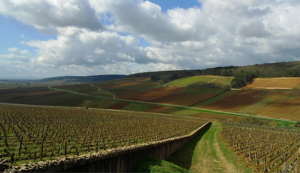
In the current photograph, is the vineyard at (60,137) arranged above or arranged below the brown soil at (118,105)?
above

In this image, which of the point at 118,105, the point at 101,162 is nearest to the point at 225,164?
the point at 101,162

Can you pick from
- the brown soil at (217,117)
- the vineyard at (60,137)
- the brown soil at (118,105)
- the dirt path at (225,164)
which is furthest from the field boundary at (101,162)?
the brown soil at (118,105)

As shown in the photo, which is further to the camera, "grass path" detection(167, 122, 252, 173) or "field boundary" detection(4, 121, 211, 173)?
"grass path" detection(167, 122, 252, 173)

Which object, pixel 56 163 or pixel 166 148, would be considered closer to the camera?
→ pixel 56 163

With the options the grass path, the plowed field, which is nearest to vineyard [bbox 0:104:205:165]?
the grass path

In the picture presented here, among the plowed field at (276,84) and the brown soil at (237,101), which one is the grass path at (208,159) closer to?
the brown soil at (237,101)

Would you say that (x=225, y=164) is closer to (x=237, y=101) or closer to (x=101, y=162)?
(x=101, y=162)

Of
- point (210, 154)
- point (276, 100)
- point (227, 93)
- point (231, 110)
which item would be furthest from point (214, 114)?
point (210, 154)

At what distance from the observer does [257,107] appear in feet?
257

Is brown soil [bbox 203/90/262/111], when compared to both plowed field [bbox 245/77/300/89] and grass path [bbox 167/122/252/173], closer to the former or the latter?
plowed field [bbox 245/77/300/89]

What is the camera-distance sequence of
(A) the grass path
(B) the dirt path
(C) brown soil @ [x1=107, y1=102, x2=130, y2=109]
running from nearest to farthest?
(B) the dirt path
(A) the grass path
(C) brown soil @ [x1=107, y1=102, x2=130, y2=109]

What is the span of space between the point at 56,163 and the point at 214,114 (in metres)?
71.2

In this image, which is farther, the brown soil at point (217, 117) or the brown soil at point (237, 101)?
the brown soil at point (237, 101)

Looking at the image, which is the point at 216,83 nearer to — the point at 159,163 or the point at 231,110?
the point at 231,110
